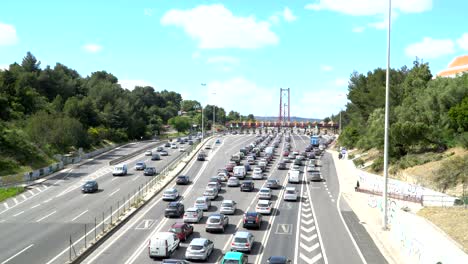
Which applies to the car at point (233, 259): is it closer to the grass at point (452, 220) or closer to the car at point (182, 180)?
the grass at point (452, 220)

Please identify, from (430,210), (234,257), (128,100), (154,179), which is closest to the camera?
(234,257)

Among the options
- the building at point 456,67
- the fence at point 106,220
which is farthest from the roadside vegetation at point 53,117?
the building at point 456,67

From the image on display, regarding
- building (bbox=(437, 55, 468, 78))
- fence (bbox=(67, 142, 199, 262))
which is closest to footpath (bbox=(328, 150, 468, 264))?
fence (bbox=(67, 142, 199, 262))

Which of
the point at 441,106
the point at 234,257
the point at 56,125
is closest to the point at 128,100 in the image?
the point at 56,125

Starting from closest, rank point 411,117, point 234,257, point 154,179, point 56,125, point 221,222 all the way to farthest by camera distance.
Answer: point 234,257, point 221,222, point 154,179, point 411,117, point 56,125

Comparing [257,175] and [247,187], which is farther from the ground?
[257,175]

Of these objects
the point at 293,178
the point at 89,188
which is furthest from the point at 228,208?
the point at 293,178

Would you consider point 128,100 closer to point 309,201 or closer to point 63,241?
point 309,201

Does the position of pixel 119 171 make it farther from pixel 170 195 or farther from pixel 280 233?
pixel 280 233
